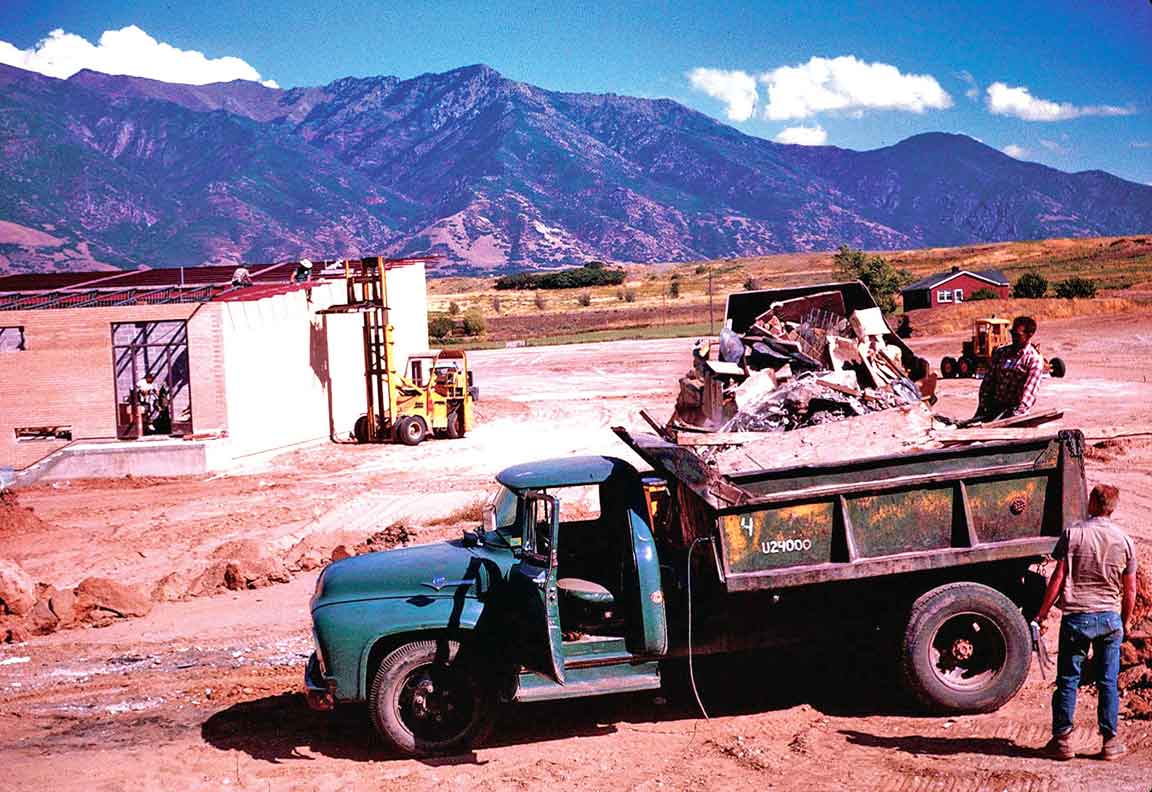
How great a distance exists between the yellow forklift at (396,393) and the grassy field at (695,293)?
2782 cm

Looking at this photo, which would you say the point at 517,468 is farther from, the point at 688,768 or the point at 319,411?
the point at 319,411

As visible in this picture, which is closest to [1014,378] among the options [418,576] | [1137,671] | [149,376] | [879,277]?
[1137,671]

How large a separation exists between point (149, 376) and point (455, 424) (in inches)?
291

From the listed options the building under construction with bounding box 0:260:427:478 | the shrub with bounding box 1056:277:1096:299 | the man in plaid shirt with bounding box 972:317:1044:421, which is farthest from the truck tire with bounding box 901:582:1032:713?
the shrub with bounding box 1056:277:1096:299

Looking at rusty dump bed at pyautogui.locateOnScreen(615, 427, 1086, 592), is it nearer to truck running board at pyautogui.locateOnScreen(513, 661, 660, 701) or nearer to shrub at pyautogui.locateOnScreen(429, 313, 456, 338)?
truck running board at pyautogui.locateOnScreen(513, 661, 660, 701)

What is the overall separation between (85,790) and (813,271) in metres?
132

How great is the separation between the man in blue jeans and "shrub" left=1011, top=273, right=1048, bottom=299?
62137 mm

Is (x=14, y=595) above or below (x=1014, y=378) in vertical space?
below

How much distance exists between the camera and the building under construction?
80.6ft

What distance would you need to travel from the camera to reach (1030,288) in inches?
2598

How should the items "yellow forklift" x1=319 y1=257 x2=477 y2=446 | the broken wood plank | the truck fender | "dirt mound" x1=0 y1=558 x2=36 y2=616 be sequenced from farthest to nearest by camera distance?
"yellow forklift" x1=319 y1=257 x2=477 y2=446, "dirt mound" x1=0 y1=558 x2=36 y2=616, the broken wood plank, the truck fender

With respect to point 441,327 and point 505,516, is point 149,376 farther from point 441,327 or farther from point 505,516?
point 441,327

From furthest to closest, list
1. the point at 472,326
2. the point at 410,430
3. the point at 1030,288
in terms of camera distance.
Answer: the point at 472,326, the point at 1030,288, the point at 410,430

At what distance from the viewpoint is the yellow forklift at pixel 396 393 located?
1099 inches
